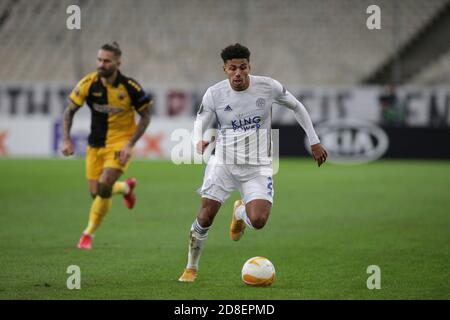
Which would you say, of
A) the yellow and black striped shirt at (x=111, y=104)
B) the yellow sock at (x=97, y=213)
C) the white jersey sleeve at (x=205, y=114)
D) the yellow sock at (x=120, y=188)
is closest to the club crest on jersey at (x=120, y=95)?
the yellow and black striped shirt at (x=111, y=104)

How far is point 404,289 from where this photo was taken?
25.0 ft

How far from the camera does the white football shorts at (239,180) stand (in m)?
8.38

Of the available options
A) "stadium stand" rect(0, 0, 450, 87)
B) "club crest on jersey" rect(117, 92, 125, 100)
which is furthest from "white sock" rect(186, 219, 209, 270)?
"stadium stand" rect(0, 0, 450, 87)

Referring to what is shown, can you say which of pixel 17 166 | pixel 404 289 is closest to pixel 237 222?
pixel 404 289

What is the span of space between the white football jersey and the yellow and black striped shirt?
2578 mm

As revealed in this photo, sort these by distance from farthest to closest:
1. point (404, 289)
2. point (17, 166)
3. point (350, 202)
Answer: point (17, 166) < point (350, 202) < point (404, 289)

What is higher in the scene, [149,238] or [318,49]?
[318,49]

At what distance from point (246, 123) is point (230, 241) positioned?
2966mm

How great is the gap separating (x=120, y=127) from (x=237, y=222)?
2653mm

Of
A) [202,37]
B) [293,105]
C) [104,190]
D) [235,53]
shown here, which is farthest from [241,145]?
[202,37]

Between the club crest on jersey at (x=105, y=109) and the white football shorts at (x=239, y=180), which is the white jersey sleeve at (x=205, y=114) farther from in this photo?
the club crest on jersey at (x=105, y=109)

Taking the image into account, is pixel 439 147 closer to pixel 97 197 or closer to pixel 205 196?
pixel 97 197

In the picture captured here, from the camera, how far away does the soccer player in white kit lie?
8.21 metres

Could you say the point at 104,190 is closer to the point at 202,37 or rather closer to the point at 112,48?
the point at 112,48
